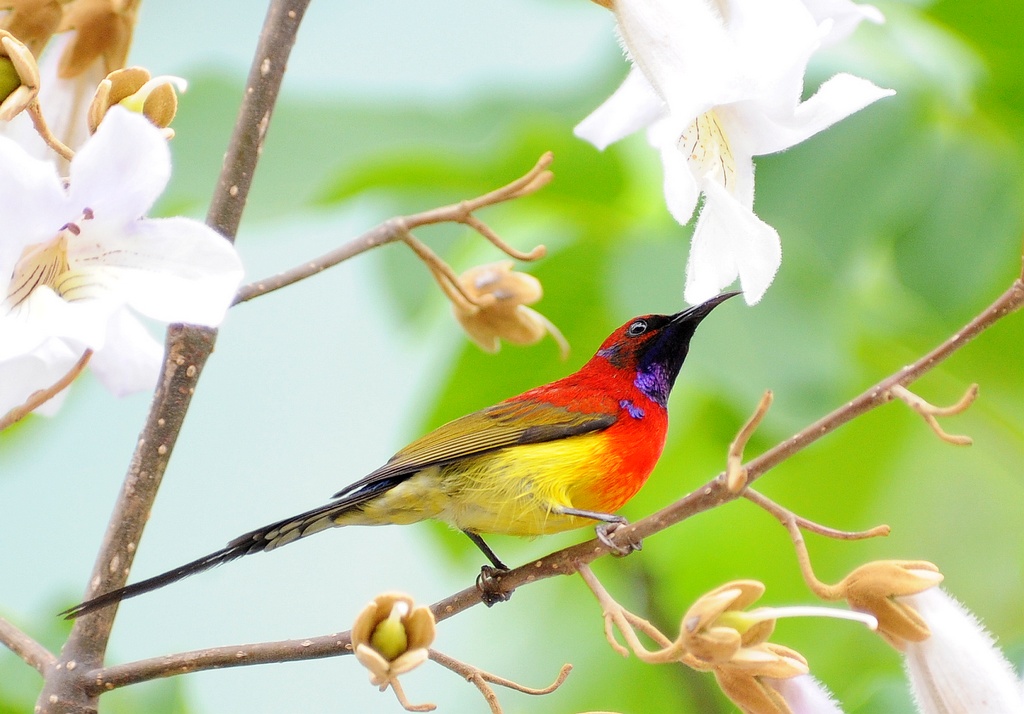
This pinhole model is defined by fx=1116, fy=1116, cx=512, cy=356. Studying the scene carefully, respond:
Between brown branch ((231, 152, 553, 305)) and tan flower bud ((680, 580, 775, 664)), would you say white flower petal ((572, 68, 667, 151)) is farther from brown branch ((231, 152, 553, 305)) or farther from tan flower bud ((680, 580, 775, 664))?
tan flower bud ((680, 580, 775, 664))

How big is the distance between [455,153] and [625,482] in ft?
1.04

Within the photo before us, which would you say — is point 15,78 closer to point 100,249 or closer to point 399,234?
point 100,249

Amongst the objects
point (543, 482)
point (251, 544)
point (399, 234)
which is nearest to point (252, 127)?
point (399, 234)

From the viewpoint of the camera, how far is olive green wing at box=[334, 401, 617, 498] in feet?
2.18

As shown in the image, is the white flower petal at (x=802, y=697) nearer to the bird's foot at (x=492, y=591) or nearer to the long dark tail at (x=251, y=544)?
the bird's foot at (x=492, y=591)

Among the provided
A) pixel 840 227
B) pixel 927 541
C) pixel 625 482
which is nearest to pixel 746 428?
pixel 625 482

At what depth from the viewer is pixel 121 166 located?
36 cm

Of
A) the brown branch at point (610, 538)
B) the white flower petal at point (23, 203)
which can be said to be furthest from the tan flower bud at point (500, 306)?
the white flower petal at point (23, 203)

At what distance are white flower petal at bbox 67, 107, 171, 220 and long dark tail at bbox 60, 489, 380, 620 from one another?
16 cm

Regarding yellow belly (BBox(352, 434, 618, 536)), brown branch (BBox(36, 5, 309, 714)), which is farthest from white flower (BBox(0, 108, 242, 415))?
yellow belly (BBox(352, 434, 618, 536))

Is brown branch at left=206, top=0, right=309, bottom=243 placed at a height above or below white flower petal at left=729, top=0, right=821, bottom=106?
below

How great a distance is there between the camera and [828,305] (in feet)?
2.40

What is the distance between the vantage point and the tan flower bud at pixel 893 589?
45 cm

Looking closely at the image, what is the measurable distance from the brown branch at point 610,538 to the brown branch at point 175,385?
23 mm
